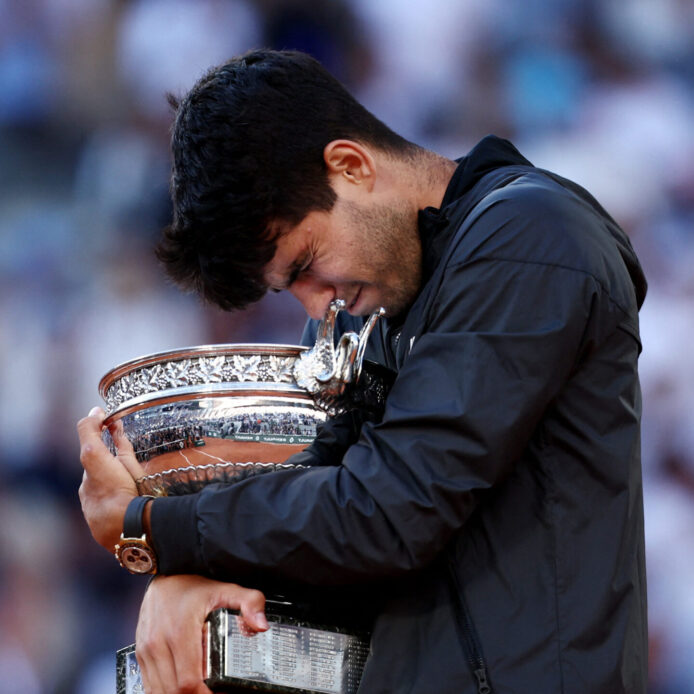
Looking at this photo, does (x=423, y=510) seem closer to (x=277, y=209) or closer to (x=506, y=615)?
(x=506, y=615)

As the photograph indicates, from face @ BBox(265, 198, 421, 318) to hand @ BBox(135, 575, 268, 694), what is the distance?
0.39m

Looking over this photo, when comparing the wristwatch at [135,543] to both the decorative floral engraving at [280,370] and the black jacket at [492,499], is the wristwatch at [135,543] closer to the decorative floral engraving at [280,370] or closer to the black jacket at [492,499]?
the black jacket at [492,499]

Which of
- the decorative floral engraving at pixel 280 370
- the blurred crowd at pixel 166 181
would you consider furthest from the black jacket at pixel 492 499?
the blurred crowd at pixel 166 181

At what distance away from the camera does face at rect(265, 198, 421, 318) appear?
4.37 ft

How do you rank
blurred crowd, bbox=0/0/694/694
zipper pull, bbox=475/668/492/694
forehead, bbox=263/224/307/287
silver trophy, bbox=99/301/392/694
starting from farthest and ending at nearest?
blurred crowd, bbox=0/0/694/694 → forehead, bbox=263/224/307/287 → silver trophy, bbox=99/301/392/694 → zipper pull, bbox=475/668/492/694

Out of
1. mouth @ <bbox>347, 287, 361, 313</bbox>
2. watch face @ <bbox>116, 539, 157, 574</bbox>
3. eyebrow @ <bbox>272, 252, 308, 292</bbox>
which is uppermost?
eyebrow @ <bbox>272, 252, 308, 292</bbox>

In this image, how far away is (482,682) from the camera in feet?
3.50

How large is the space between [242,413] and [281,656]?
264 millimetres

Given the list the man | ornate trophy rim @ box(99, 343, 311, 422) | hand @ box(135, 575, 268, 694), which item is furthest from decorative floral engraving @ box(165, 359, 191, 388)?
hand @ box(135, 575, 268, 694)

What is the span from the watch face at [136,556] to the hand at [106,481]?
31 millimetres

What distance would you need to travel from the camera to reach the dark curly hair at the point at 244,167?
1.28 m

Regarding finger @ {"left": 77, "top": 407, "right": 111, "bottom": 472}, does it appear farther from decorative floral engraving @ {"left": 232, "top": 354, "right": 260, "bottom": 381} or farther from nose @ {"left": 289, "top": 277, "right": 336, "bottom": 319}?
nose @ {"left": 289, "top": 277, "right": 336, "bottom": 319}

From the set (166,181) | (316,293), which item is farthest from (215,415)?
(166,181)

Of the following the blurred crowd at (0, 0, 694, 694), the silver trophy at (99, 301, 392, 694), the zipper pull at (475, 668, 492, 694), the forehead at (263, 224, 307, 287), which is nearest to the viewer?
the zipper pull at (475, 668, 492, 694)
